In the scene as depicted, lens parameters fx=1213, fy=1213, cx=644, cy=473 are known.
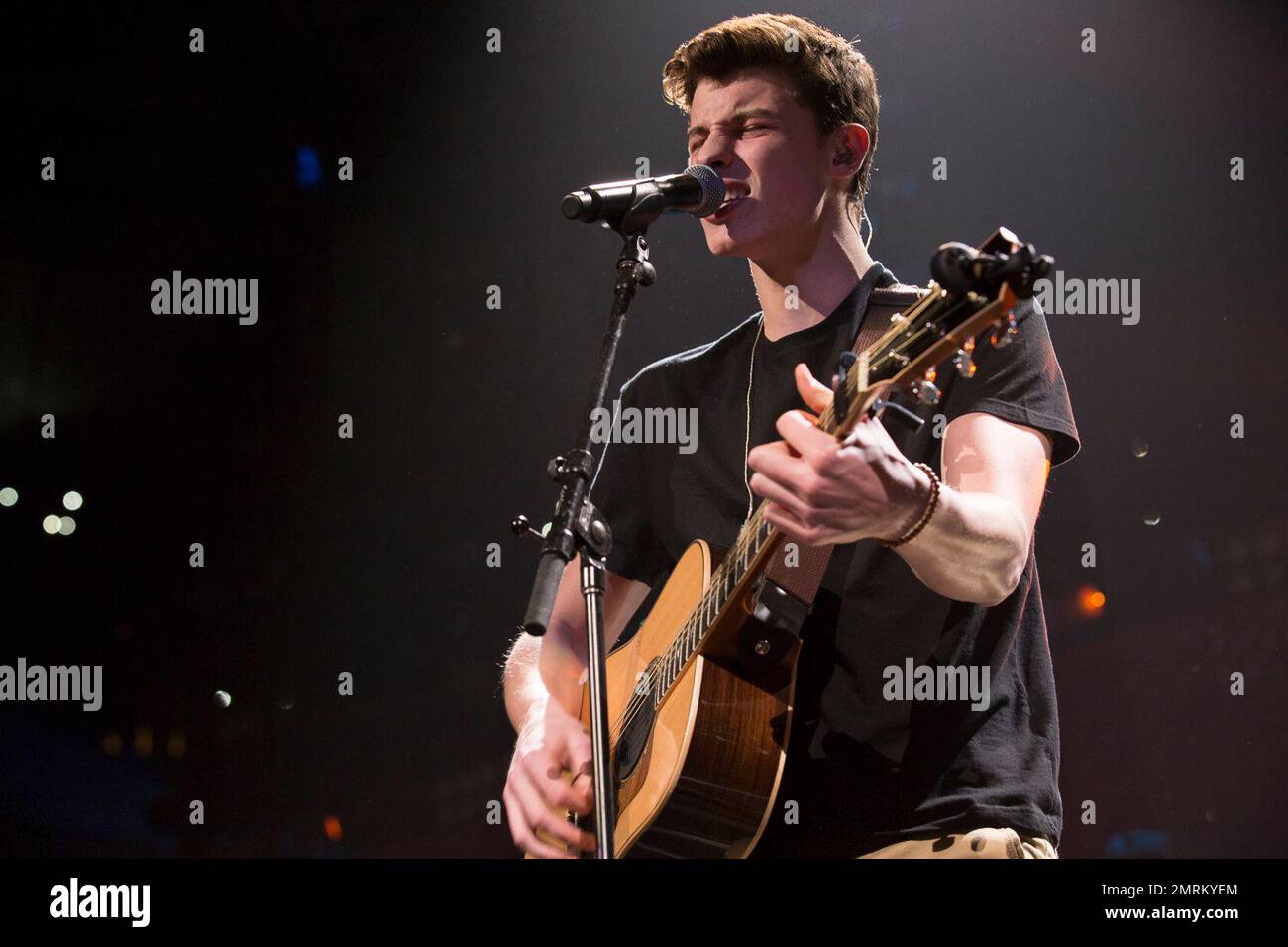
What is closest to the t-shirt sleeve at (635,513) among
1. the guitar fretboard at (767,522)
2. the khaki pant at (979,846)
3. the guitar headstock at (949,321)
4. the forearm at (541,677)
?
the forearm at (541,677)

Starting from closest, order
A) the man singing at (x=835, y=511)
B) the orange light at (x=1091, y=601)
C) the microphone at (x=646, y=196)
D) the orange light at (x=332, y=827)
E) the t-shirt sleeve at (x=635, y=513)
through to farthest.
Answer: the man singing at (x=835, y=511) < the microphone at (x=646, y=196) < the t-shirt sleeve at (x=635, y=513) < the orange light at (x=1091, y=601) < the orange light at (x=332, y=827)

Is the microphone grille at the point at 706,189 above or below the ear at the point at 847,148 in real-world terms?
below

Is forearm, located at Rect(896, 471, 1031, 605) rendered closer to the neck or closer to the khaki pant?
the khaki pant

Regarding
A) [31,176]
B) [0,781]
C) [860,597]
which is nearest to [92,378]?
[31,176]

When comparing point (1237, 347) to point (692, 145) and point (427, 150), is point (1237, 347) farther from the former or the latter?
point (427, 150)

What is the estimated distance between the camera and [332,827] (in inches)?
125

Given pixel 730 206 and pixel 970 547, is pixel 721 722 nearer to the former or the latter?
pixel 970 547

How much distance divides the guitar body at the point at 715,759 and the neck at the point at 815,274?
0.82 m

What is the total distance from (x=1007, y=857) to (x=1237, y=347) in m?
1.54

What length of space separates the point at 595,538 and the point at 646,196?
59 cm

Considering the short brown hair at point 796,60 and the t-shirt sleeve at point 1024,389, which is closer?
the t-shirt sleeve at point 1024,389

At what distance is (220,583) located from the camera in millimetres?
3266

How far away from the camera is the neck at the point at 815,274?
2.67 meters

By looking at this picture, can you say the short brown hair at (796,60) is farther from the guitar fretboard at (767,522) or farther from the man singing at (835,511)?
the guitar fretboard at (767,522)
